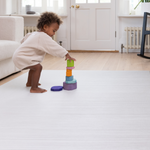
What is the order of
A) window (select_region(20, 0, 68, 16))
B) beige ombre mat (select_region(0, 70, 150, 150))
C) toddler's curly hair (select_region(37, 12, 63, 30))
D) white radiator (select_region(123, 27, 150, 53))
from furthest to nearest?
window (select_region(20, 0, 68, 16)) → white radiator (select_region(123, 27, 150, 53)) → toddler's curly hair (select_region(37, 12, 63, 30)) → beige ombre mat (select_region(0, 70, 150, 150))

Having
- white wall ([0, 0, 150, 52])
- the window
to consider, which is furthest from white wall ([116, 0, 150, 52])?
the window

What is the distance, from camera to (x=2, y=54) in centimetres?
231

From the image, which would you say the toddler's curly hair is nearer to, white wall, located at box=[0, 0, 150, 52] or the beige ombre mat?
the beige ombre mat

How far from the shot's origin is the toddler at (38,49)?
2.02m

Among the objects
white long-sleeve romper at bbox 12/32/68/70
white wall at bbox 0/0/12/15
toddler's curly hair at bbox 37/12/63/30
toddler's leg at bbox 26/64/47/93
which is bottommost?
toddler's leg at bbox 26/64/47/93

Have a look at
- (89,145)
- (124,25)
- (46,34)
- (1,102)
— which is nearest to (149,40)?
(124,25)

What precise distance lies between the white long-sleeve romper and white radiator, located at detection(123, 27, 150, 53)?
300 cm

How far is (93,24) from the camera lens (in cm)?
502

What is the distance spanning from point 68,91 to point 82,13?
329 cm

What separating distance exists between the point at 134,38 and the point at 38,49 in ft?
10.2

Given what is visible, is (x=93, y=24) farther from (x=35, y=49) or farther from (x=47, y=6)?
(x=35, y=49)

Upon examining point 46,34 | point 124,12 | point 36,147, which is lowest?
point 36,147

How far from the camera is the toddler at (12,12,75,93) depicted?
202cm

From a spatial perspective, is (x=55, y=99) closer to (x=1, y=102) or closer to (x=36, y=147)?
(x=1, y=102)
